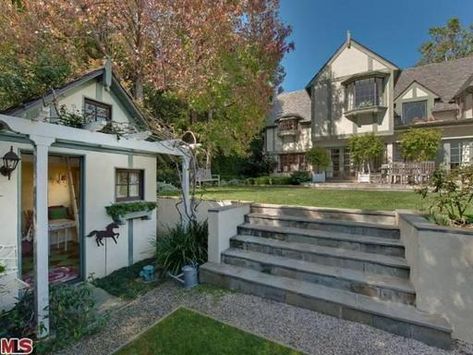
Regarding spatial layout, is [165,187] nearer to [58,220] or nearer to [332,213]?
[58,220]

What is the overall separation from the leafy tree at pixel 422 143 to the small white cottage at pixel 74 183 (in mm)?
12200

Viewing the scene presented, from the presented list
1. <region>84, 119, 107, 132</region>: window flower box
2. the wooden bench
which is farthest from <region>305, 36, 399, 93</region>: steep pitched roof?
<region>84, 119, 107, 132</region>: window flower box

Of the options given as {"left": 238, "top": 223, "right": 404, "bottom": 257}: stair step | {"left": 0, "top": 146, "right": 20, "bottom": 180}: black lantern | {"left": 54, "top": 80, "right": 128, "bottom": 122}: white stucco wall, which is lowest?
{"left": 238, "top": 223, "right": 404, "bottom": 257}: stair step

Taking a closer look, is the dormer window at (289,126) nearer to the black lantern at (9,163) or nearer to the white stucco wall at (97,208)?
the white stucco wall at (97,208)

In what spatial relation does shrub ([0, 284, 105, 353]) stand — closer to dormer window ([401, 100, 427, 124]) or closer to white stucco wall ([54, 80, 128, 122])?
white stucco wall ([54, 80, 128, 122])

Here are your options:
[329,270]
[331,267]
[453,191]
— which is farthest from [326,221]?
[453,191]

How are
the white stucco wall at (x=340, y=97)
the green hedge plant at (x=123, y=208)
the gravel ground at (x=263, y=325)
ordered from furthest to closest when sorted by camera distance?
the white stucco wall at (x=340, y=97)
the green hedge plant at (x=123, y=208)
the gravel ground at (x=263, y=325)

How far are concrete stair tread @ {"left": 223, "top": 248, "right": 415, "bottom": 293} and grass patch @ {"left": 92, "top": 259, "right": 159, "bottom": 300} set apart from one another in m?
1.60

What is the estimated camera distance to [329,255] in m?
4.15

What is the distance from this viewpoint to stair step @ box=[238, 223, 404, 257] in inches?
159

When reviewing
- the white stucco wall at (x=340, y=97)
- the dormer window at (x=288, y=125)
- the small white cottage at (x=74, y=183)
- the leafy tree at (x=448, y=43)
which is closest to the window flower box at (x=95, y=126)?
the small white cottage at (x=74, y=183)

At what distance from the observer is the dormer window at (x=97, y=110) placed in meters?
5.82

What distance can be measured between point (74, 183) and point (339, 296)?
6.99 m

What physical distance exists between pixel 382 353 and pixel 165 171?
10.7m
